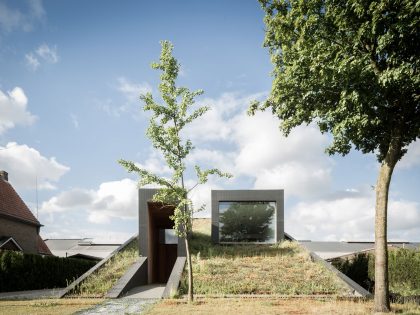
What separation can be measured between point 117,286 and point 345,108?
1294cm

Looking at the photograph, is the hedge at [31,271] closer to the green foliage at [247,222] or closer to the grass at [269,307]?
the grass at [269,307]

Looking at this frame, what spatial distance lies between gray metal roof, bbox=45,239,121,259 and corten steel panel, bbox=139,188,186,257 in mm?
24574

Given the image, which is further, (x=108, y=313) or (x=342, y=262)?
(x=342, y=262)

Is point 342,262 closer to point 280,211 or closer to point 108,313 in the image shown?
point 280,211

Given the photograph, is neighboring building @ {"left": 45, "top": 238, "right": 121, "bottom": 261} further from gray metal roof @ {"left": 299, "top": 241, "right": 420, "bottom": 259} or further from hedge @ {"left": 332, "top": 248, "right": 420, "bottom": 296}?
hedge @ {"left": 332, "top": 248, "right": 420, "bottom": 296}

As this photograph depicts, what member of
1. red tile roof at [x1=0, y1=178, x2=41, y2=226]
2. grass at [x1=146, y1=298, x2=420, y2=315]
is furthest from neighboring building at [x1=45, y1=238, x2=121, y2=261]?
grass at [x1=146, y1=298, x2=420, y2=315]

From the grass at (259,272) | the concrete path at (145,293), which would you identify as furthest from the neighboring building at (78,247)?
the concrete path at (145,293)

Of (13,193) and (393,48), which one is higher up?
(393,48)

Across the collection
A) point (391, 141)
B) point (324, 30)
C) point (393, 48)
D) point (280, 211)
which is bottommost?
point (280, 211)

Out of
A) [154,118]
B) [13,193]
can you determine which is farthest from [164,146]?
[13,193]

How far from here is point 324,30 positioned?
1343 centimetres

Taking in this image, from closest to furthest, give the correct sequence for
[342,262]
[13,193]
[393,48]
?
[393,48]
[342,262]
[13,193]

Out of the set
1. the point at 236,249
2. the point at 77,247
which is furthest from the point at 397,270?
the point at 77,247

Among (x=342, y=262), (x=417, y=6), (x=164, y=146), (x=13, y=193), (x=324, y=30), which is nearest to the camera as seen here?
(x=417, y=6)
